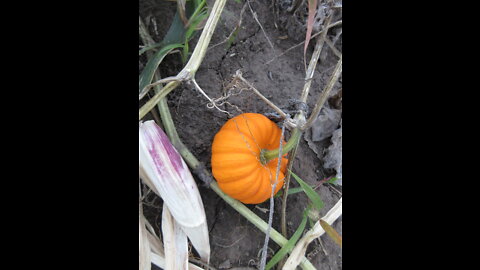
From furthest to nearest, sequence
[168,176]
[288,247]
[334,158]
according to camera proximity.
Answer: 1. [334,158]
2. [288,247]
3. [168,176]

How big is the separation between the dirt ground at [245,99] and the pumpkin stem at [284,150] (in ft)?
0.41

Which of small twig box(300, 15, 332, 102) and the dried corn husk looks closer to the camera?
the dried corn husk

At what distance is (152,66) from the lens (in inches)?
29.7

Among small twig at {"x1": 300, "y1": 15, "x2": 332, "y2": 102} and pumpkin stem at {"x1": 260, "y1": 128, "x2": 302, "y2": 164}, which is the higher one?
small twig at {"x1": 300, "y1": 15, "x2": 332, "y2": 102}

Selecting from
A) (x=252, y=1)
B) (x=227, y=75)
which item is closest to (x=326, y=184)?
(x=227, y=75)

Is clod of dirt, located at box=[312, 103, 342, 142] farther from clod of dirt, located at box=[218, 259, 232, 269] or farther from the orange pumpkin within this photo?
clod of dirt, located at box=[218, 259, 232, 269]

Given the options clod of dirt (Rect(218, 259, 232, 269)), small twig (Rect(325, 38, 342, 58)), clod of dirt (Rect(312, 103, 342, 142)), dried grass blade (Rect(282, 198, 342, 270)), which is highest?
small twig (Rect(325, 38, 342, 58))

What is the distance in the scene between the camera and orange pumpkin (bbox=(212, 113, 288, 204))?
799 mm

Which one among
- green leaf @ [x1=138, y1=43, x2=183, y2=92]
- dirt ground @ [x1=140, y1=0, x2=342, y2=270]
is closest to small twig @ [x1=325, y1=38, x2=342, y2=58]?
dirt ground @ [x1=140, y1=0, x2=342, y2=270]

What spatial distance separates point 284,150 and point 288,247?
8.5 inches

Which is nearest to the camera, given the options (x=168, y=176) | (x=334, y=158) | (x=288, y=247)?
(x=168, y=176)

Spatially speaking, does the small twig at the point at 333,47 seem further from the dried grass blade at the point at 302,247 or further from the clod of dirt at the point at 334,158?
the dried grass blade at the point at 302,247

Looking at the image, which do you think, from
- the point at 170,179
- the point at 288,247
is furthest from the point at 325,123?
the point at 170,179

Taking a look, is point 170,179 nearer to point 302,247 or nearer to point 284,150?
point 284,150
